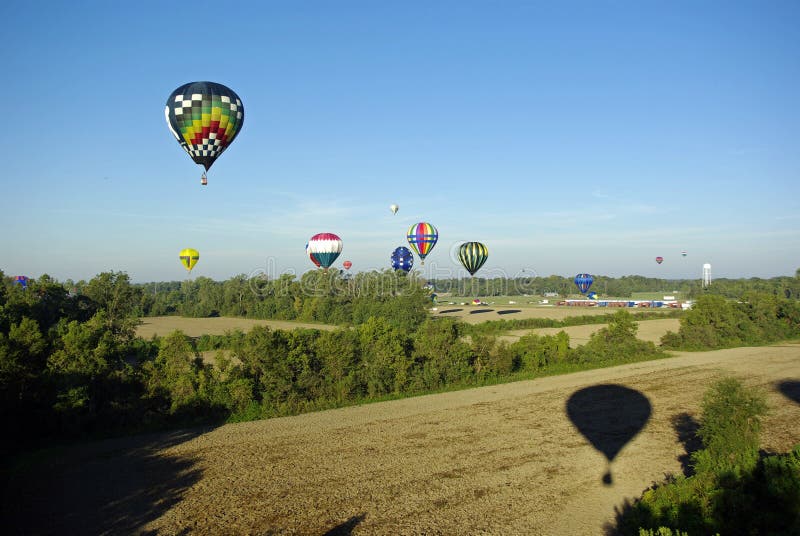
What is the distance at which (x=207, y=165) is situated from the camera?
28.5 meters

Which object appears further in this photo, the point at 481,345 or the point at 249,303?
the point at 249,303

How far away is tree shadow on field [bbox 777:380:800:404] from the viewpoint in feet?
81.5

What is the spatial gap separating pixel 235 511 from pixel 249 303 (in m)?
77.8

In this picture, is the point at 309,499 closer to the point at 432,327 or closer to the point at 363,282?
the point at 432,327

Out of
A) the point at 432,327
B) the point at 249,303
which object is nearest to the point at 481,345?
the point at 432,327

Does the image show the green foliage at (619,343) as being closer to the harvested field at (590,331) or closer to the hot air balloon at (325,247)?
the harvested field at (590,331)

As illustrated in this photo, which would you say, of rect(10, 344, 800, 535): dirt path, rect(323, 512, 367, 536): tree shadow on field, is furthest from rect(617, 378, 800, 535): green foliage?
rect(323, 512, 367, 536): tree shadow on field

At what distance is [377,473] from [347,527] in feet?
11.6

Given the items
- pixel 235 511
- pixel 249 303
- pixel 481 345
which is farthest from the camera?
pixel 249 303

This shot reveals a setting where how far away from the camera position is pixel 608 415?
22109 mm

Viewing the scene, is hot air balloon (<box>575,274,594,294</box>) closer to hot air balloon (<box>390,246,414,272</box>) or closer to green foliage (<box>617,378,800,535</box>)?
hot air balloon (<box>390,246,414,272</box>)

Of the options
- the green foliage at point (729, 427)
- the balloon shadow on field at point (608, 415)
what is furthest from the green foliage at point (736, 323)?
the green foliage at point (729, 427)

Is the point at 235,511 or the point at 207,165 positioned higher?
the point at 207,165

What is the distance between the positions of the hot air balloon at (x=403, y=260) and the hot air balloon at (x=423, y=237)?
893cm
